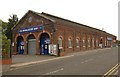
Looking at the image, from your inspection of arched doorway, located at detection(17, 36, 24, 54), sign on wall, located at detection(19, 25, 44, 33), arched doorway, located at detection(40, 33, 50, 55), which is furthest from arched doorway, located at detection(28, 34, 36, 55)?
arched doorway, located at detection(17, 36, 24, 54)

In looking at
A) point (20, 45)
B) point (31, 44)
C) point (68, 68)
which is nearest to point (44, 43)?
point (31, 44)

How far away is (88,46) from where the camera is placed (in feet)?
217

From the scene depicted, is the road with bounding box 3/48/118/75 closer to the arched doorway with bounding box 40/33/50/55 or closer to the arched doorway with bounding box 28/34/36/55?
the arched doorway with bounding box 40/33/50/55

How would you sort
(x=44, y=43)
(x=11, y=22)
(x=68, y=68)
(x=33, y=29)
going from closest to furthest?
(x=68, y=68), (x=44, y=43), (x=33, y=29), (x=11, y=22)

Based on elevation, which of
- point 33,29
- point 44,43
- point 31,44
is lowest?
point 31,44

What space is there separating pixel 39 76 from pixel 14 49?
4252cm

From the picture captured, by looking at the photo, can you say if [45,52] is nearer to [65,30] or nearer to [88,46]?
[65,30]

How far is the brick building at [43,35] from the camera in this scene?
156ft

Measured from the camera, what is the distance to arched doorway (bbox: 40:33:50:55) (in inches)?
1911

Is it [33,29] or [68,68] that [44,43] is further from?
[68,68]

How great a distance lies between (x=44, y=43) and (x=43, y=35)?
68.9 inches

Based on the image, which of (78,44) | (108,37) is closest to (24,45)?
(78,44)

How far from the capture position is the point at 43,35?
49.7m

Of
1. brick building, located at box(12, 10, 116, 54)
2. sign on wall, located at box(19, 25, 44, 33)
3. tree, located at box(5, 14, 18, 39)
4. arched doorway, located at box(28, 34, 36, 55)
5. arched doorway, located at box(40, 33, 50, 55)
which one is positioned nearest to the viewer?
brick building, located at box(12, 10, 116, 54)
